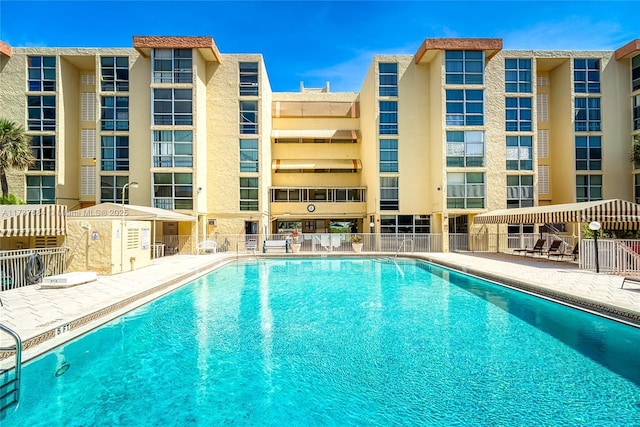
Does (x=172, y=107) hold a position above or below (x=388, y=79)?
below

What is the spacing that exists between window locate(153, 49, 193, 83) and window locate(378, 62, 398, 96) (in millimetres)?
14181

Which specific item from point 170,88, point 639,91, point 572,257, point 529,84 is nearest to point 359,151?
point 529,84

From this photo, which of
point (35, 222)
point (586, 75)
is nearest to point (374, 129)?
point (586, 75)

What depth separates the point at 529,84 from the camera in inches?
1008

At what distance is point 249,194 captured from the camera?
85.4 ft

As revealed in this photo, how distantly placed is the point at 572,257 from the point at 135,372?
20.8 meters

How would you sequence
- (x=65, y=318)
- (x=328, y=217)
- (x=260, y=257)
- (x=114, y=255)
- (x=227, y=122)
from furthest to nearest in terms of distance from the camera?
Answer: (x=328, y=217) < (x=227, y=122) < (x=260, y=257) < (x=114, y=255) < (x=65, y=318)

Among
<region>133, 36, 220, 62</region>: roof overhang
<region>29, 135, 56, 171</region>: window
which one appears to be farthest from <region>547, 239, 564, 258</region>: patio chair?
<region>29, 135, 56, 171</region>: window

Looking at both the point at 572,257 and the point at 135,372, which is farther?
the point at 572,257

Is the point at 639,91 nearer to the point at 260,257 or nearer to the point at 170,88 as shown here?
the point at 260,257

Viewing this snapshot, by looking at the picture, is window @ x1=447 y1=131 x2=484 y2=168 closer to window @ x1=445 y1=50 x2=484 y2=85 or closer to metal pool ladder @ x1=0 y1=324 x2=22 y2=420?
window @ x1=445 y1=50 x2=484 y2=85

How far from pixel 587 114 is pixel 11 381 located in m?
34.7

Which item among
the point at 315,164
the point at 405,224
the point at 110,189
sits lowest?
the point at 405,224

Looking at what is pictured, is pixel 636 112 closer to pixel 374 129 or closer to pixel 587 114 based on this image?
pixel 587 114
